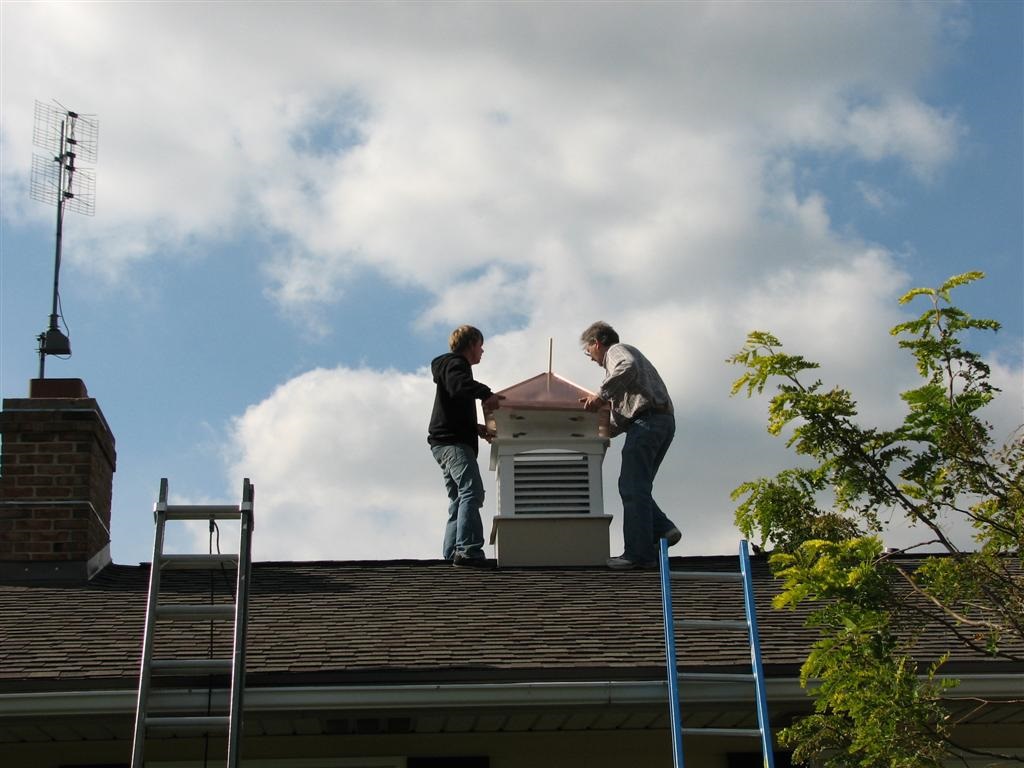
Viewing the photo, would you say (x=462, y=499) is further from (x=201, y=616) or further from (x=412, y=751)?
(x=201, y=616)

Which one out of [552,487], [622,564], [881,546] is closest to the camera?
[881,546]

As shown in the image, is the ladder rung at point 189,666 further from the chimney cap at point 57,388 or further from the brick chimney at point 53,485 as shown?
the chimney cap at point 57,388

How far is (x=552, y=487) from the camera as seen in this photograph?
8953 millimetres

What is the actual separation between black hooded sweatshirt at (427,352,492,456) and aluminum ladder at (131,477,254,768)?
2868 millimetres

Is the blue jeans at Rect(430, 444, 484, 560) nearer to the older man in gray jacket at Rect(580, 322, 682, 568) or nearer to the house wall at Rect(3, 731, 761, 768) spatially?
the older man in gray jacket at Rect(580, 322, 682, 568)

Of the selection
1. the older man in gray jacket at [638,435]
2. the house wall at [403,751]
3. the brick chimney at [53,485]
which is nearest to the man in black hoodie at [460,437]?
the older man in gray jacket at [638,435]

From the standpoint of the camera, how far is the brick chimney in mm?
8281

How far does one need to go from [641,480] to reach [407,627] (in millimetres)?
2335

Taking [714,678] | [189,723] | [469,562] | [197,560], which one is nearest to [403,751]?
[189,723]

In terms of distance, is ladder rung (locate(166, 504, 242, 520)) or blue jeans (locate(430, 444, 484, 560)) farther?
blue jeans (locate(430, 444, 484, 560))

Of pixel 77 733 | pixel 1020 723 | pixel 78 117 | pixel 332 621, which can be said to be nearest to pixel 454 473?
pixel 332 621

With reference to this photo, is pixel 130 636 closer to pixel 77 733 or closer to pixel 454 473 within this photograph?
pixel 77 733

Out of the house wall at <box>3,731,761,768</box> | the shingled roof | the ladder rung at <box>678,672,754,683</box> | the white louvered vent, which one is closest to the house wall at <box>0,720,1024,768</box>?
the house wall at <box>3,731,761,768</box>

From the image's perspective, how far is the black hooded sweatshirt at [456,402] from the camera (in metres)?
9.02
